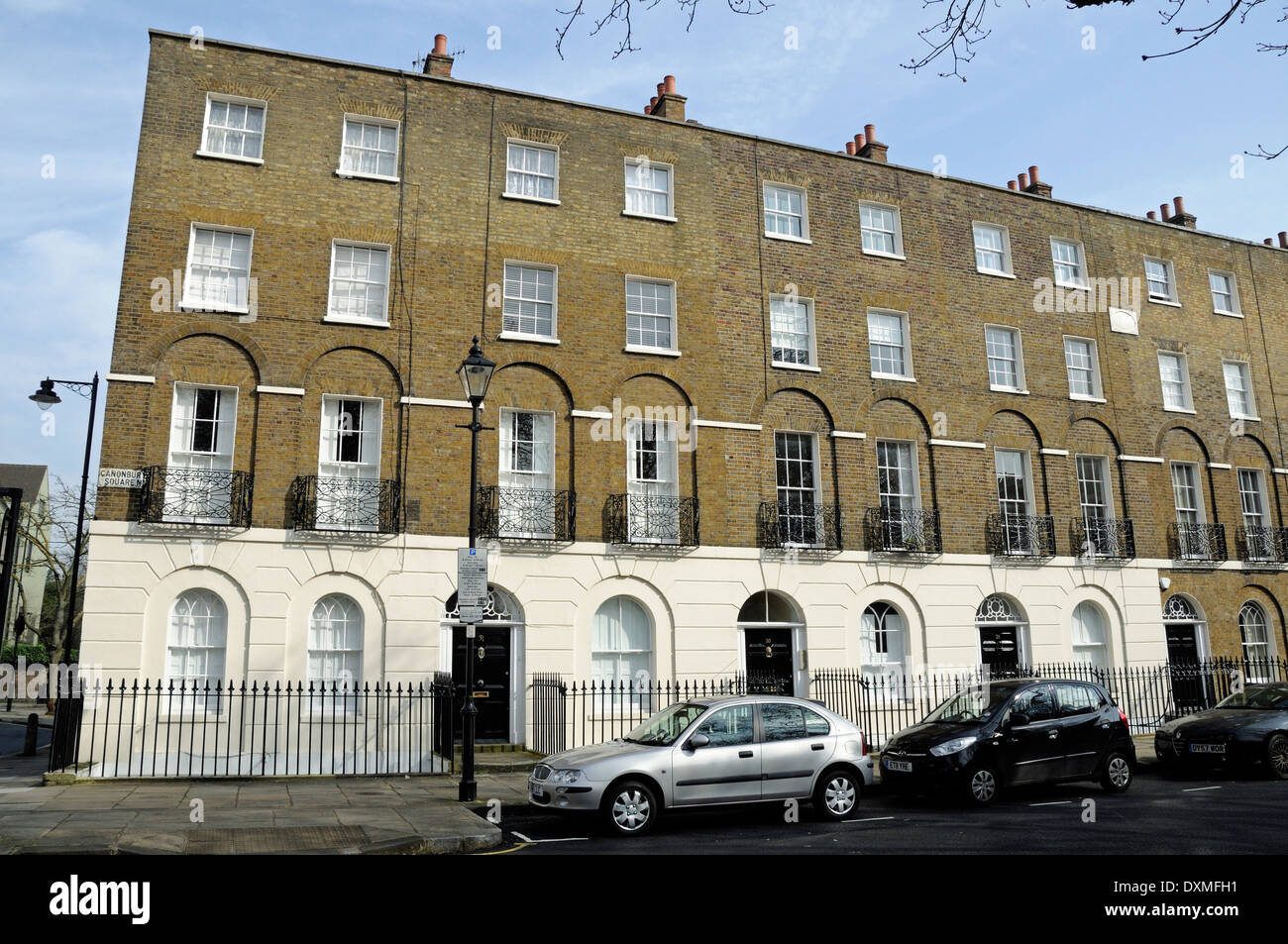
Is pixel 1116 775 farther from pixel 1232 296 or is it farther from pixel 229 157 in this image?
pixel 1232 296

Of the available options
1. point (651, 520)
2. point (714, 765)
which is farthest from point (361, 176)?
point (714, 765)

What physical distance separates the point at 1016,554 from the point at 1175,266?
1115cm

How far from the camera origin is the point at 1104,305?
25.8 metres

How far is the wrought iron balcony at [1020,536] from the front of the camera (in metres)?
22.6

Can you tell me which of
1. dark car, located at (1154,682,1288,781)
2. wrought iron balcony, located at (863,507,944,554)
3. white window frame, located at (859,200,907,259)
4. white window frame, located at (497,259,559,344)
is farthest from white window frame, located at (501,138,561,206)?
dark car, located at (1154,682,1288,781)

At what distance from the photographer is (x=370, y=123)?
1984 centimetres

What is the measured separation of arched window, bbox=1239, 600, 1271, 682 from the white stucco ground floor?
3.25 metres

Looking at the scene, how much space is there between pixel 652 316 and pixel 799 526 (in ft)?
18.8

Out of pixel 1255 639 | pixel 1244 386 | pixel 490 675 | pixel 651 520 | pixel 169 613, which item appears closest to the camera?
pixel 169 613

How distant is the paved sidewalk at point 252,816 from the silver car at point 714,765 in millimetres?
1157

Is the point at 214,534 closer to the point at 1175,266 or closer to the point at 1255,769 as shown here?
the point at 1255,769

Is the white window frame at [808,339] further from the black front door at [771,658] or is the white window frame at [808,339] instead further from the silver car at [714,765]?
the silver car at [714,765]
